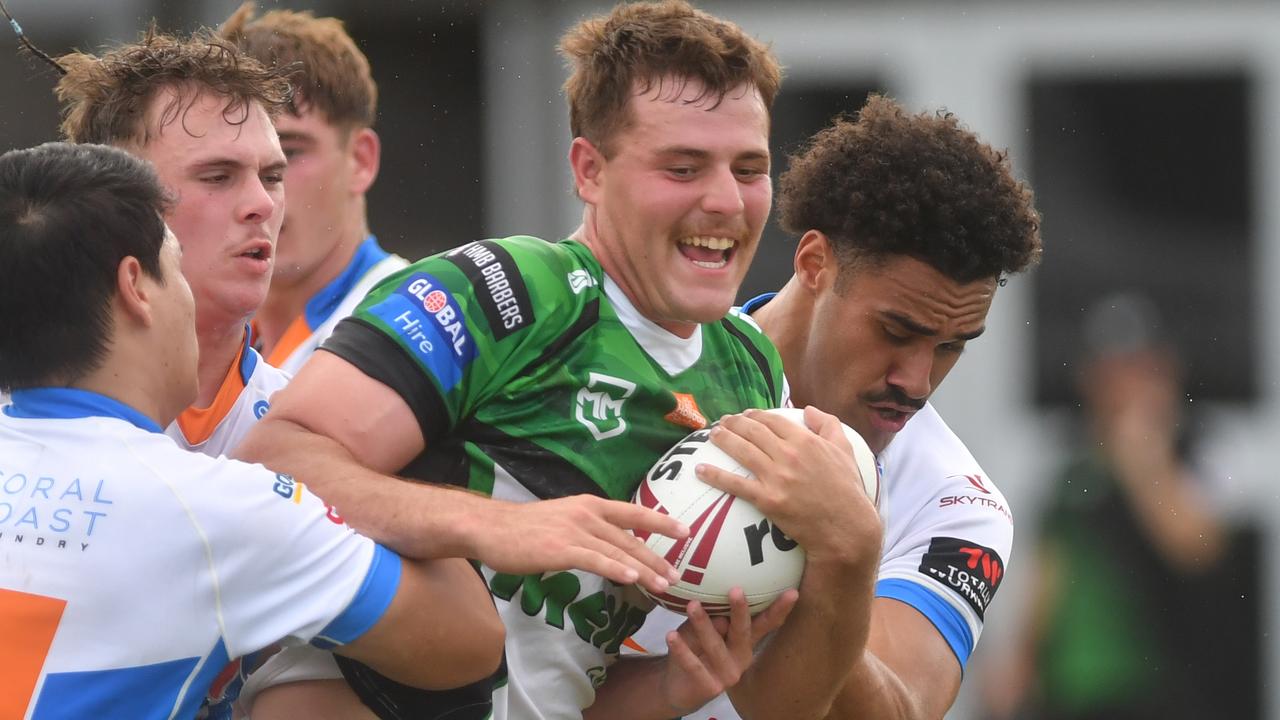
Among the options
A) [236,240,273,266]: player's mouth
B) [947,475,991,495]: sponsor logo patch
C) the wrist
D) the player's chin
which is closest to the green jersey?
the player's chin

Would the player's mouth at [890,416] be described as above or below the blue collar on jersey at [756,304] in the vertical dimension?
below

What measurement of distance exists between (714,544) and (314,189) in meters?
3.45

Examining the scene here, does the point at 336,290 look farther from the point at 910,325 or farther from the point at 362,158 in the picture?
the point at 910,325

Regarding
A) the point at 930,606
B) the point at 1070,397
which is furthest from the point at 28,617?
the point at 1070,397

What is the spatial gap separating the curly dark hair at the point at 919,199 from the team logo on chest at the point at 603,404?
141 centimetres

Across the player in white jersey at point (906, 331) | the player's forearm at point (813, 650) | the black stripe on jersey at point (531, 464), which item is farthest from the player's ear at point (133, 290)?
the player in white jersey at point (906, 331)

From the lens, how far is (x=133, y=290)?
3549 millimetres

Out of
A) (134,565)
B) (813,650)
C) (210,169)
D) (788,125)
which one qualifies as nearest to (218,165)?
(210,169)

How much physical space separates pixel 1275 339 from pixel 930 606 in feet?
28.3

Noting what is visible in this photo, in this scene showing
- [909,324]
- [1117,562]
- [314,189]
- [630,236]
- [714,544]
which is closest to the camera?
[714,544]

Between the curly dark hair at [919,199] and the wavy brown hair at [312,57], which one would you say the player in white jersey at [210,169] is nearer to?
the curly dark hair at [919,199]

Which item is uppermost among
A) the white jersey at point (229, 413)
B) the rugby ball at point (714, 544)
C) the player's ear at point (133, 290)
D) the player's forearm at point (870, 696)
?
the player's ear at point (133, 290)

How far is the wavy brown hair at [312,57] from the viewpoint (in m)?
6.96

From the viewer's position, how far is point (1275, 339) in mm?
13094
